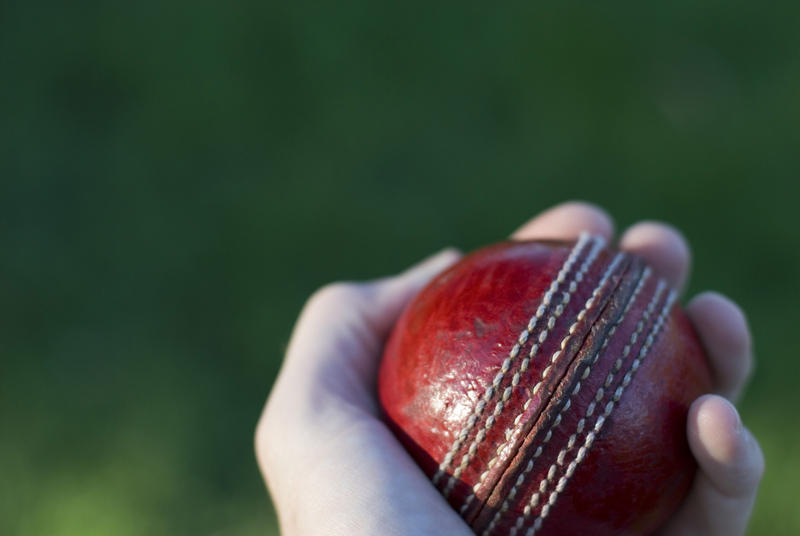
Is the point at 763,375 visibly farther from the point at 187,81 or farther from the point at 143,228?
the point at 187,81

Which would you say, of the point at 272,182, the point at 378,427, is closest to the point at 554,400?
the point at 378,427

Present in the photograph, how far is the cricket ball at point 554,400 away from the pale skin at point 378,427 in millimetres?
94

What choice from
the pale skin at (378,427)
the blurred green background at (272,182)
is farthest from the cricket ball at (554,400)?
the blurred green background at (272,182)

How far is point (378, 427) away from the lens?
261cm

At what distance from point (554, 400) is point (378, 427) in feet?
1.95

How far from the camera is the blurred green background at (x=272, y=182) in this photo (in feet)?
14.0

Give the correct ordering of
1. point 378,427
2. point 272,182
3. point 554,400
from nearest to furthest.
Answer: point 554,400 → point 378,427 → point 272,182

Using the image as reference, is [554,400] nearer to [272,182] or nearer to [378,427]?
[378,427]

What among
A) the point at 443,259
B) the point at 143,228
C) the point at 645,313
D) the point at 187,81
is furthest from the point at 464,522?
the point at 187,81

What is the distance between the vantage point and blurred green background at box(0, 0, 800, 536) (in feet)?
14.0

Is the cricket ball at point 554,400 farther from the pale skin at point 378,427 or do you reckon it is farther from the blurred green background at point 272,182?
the blurred green background at point 272,182

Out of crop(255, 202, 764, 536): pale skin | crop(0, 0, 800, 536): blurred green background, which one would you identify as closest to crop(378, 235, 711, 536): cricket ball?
crop(255, 202, 764, 536): pale skin

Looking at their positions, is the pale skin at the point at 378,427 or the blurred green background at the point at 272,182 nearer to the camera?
the pale skin at the point at 378,427

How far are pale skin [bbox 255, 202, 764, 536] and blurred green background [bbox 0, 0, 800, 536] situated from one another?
132cm
